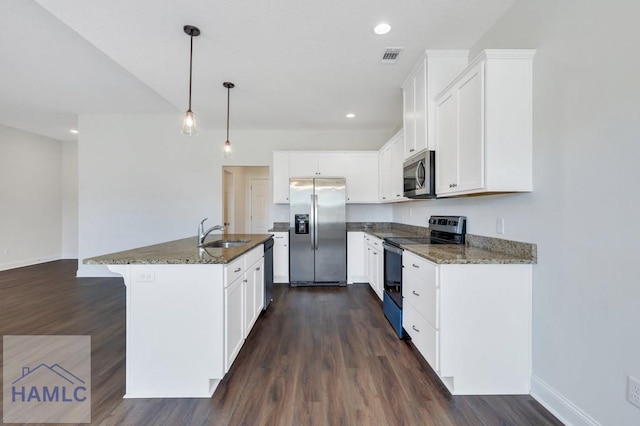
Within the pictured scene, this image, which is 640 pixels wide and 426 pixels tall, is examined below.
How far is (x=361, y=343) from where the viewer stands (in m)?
2.49

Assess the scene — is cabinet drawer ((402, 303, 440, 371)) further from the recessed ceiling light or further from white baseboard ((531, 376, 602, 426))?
the recessed ceiling light

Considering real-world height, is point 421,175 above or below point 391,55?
below

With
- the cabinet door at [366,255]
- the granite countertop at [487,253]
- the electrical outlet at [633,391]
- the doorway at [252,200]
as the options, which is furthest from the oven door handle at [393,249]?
the doorway at [252,200]

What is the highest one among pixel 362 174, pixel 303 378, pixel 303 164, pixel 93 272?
pixel 303 164

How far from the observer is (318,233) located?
4.37 m

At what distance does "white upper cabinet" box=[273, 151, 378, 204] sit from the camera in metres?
4.69

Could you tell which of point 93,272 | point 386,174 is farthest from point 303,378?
point 93,272

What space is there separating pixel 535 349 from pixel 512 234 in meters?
0.76

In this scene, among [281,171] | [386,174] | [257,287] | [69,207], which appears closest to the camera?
[257,287]

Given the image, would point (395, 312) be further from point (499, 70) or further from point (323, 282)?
point (499, 70)

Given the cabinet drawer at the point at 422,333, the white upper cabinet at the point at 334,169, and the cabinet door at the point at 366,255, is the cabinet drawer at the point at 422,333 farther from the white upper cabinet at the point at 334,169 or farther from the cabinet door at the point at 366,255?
the white upper cabinet at the point at 334,169

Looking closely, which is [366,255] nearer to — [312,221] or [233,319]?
[312,221]

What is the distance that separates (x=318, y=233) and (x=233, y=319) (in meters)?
2.48

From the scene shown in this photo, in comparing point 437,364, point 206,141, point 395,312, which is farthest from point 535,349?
point 206,141
